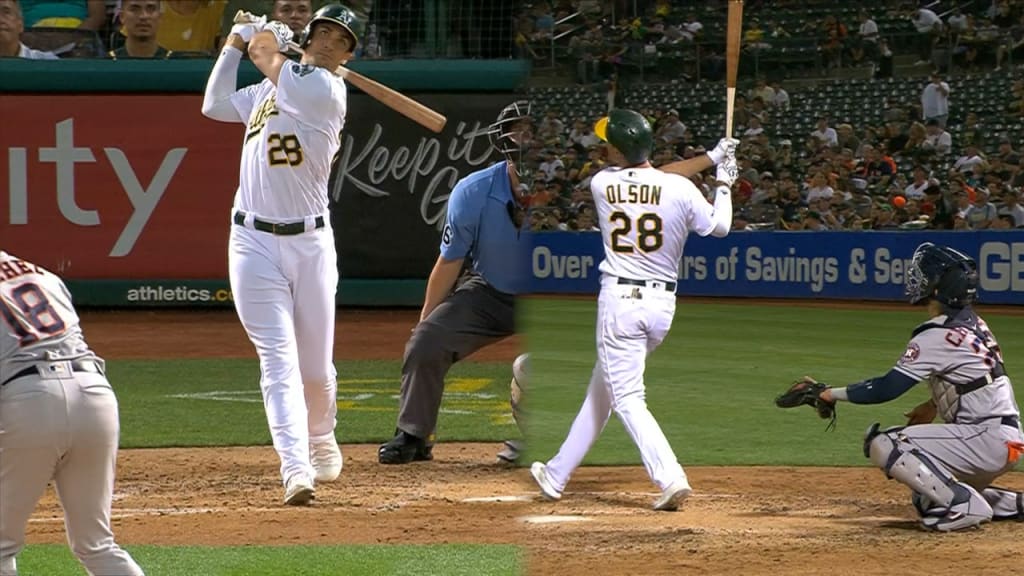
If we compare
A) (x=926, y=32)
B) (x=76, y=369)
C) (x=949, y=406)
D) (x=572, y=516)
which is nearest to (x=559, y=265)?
(x=926, y=32)

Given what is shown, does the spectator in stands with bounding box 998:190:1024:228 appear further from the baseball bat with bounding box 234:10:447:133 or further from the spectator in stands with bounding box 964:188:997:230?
the baseball bat with bounding box 234:10:447:133

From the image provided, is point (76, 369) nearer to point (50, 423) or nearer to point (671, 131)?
point (50, 423)

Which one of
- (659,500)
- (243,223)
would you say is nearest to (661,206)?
(659,500)

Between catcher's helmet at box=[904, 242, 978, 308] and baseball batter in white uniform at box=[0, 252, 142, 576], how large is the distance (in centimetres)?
328

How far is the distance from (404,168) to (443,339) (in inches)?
244

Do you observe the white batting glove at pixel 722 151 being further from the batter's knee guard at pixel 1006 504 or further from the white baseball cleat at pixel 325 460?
the white baseball cleat at pixel 325 460

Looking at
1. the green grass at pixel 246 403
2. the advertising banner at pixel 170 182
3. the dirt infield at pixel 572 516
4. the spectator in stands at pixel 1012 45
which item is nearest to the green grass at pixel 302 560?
the dirt infield at pixel 572 516

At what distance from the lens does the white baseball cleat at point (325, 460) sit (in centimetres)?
613

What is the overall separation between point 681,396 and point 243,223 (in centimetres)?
487

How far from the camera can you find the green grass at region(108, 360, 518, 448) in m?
7.59

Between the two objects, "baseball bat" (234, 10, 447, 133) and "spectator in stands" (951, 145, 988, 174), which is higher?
"baseball bat" (234, 10, 447, 133)

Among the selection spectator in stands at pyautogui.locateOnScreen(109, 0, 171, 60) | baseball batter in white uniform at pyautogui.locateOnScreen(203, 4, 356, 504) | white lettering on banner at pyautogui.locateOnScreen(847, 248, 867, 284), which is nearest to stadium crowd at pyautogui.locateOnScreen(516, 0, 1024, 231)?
white lettering on banner at pyautogui.locateOnScreen(847, 248, 867, 284)

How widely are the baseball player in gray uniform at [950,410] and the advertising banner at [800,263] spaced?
9.80 m

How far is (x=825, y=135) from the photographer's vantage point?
2050 cm
